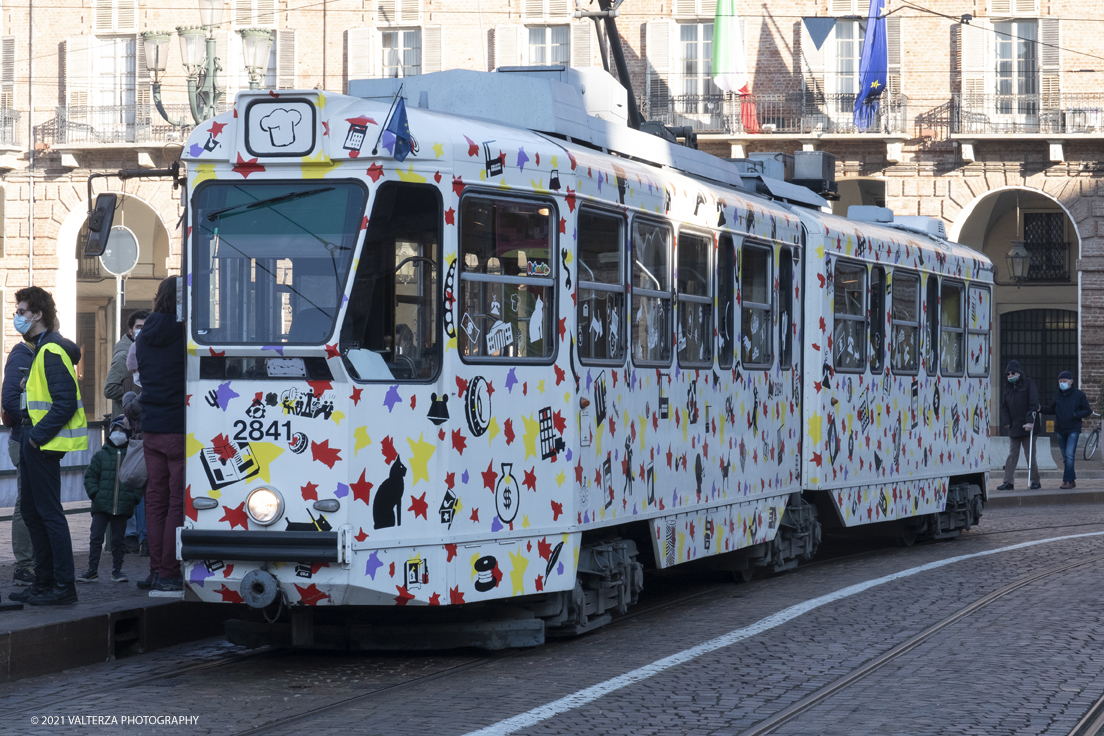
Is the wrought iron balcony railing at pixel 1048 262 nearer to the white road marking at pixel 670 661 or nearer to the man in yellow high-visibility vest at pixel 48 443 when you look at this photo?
the white road marking at pixel 670 661

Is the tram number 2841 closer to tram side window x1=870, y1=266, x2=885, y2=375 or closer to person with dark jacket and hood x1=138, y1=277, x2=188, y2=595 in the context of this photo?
person with dark jacket and hood x1=138, y1=277, x2=188, y2=595

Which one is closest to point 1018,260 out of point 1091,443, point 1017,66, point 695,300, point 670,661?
point 1017,66

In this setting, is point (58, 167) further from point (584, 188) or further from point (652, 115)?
point (584, 188)

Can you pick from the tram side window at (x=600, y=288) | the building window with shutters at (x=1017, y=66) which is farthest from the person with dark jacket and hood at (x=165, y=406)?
the building window with shutters at (x=1017, y=66)

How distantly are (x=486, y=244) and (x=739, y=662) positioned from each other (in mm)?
2537

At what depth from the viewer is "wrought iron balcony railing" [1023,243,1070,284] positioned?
3347 cm

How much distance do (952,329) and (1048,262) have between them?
19433mm

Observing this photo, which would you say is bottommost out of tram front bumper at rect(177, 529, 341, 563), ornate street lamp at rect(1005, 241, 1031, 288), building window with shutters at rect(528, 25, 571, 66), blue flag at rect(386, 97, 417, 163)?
tram front bumper at rect(177, 529, 341, 563)

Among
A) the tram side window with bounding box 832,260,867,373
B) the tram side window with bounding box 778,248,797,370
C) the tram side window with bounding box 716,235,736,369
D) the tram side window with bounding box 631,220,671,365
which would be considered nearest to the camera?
the tram side window with bounding box 631,220,671,365

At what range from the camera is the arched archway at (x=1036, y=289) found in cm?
3338

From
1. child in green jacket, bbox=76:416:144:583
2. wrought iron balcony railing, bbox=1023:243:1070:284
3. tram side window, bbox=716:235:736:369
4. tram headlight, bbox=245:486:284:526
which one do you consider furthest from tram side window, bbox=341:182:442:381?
wrought iron balcony railing, bbox=1023:243:1070:284

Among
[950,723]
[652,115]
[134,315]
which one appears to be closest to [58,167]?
[652,115]

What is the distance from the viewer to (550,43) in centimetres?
3188

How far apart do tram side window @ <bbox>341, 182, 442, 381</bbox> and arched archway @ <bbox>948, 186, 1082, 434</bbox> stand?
88.3 feet
